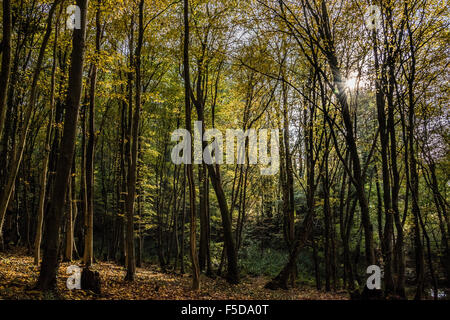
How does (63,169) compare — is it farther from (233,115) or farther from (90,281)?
(233,115)

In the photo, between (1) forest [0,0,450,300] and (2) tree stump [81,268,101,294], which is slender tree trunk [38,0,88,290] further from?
(2) tree stump [81,268,101,294]

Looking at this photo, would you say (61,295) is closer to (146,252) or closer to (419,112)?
(419,112)

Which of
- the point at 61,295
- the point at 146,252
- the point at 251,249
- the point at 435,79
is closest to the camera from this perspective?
the point at 61,295

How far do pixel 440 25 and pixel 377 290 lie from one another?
7980 mm

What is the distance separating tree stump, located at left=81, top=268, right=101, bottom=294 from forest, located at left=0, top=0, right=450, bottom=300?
47 millimetres

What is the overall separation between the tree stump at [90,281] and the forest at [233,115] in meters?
0.05

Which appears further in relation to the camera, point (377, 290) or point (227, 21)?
point (227, 21)

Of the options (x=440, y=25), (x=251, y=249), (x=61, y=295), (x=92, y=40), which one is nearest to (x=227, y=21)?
(x=92, y=40)

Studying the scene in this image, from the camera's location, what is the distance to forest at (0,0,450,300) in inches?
284

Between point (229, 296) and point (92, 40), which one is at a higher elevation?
point (92, 40)

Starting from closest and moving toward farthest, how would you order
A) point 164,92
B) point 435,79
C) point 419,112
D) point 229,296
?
1. point 229,296
2. point 435,79
3. point 419,112
4. point 164,92

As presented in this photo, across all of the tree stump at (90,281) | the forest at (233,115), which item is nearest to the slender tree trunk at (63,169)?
the forest at (233,115)

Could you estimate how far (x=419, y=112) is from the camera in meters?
11.4

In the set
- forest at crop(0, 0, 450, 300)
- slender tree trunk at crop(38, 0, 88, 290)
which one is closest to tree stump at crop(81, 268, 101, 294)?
forest at crop(0, 0, 450, 300)
